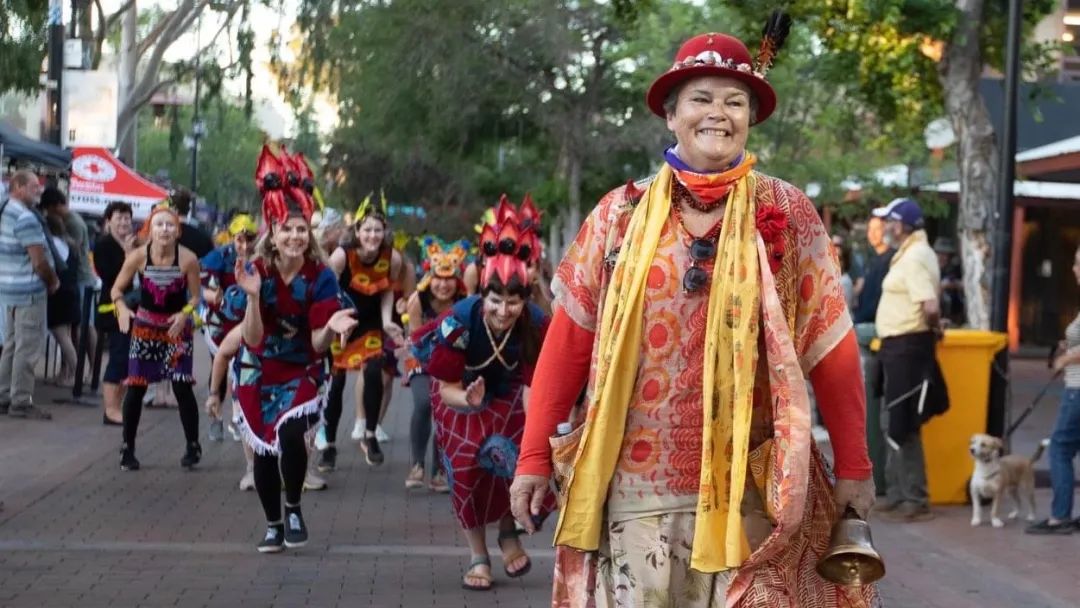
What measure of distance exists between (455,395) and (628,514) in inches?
141

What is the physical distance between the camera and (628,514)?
13.4ft

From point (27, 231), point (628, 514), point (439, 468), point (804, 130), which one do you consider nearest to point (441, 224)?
point (804, 130)

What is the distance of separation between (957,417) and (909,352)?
0.90 meters

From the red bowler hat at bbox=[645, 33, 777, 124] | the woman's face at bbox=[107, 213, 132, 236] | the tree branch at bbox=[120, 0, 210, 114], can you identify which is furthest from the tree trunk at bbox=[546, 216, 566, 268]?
the red bowler hat at bbox=[645, 33, 777, 124]

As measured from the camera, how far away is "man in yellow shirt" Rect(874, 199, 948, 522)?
33.7 feet

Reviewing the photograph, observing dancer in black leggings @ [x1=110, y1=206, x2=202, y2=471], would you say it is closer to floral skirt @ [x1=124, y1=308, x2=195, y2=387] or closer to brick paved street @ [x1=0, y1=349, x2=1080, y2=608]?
floral skirt @ [x1=124, y1=308, x2=195, y2=387]

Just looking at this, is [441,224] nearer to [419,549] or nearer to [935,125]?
[935,125]

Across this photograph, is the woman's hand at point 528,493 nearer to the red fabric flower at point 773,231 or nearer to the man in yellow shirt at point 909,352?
→ the red fabric flower at point 773,231

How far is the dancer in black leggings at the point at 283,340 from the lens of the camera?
325 inches

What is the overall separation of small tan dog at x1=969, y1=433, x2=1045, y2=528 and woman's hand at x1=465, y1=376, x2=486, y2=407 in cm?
386

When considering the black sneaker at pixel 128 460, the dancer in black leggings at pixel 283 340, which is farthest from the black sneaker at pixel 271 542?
the black sneaker at pixel 128 460

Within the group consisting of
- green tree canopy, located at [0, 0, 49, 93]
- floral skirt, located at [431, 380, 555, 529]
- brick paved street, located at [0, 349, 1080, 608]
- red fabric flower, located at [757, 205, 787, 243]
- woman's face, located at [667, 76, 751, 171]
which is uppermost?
green tree canopy, located at [0, 0, 49, 93]

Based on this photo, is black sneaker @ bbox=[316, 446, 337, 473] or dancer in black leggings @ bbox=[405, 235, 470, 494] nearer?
dancer in black leggings @ bbox=[405, 235, 470, 494]

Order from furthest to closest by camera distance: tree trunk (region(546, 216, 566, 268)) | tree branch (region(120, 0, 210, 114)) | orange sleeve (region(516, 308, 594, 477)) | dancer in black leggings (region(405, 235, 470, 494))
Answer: tree trunk (region(546, 216, 566, 268)) → tree branch (region(120, 0, 210, 114)) → dancer in black leggings (region(405, 235, 470, 494)) → orange sleeve (region(516, 308, 594, 477))
